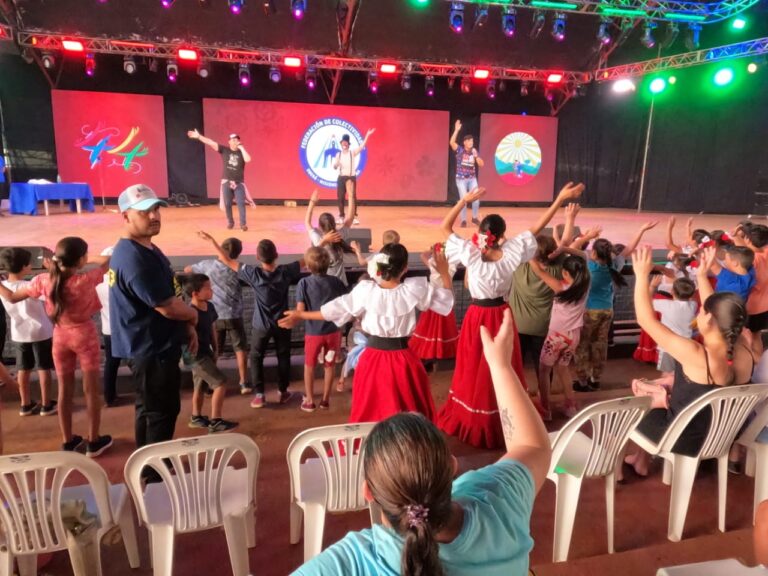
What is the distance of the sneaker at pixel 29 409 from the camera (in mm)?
3369

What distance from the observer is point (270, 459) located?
2928 millimetres

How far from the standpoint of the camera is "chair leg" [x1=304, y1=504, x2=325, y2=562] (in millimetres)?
1946

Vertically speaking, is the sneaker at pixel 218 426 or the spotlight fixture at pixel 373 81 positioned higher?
the spotlight fixture at pixel 373 81

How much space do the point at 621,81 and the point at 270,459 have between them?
518 inches

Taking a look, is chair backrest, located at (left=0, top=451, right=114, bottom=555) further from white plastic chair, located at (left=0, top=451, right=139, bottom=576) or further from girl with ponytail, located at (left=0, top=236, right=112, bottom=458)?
girl with ponytail, located at (left=0, top=236, right=112, bottom=458)

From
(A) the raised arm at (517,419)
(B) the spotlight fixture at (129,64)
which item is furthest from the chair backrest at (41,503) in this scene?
(B) the spotlight fixture at (129,64)

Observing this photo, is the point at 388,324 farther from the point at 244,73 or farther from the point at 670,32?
the point at 670,32

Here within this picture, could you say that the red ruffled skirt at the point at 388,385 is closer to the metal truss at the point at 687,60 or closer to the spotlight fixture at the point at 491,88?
the metal truss at the point at 687,60

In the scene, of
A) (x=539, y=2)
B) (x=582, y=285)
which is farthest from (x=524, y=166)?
(x=582, y=285)

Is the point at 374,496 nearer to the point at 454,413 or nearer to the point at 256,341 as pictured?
the point at 454,413

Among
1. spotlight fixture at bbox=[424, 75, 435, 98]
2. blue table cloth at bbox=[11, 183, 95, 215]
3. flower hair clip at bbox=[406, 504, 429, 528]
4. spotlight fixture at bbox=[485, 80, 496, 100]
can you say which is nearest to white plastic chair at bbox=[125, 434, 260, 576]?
flower hair clip at bbox=[406, 504, 429, 528]

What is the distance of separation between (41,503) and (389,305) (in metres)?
1.49

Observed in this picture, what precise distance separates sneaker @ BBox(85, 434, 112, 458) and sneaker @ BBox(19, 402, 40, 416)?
2.50ft

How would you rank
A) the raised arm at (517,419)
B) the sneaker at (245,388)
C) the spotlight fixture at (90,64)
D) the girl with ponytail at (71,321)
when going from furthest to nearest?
1. the spotlight fixture at (90,64)
2. the sneaker at (245,388)
3. the girl with ponytail at (71,321)
4. the raised arm at (517,419)
